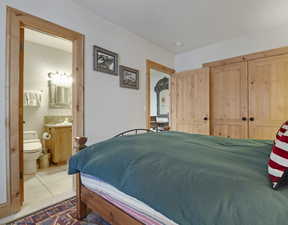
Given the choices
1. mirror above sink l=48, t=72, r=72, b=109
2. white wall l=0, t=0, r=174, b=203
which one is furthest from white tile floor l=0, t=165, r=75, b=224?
mirror above sink l=48, t=72, r=72, b=109

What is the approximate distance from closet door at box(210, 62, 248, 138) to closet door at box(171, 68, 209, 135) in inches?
7.2

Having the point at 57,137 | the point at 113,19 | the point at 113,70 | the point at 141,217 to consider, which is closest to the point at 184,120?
the point at 113,70

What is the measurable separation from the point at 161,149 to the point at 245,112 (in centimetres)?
268

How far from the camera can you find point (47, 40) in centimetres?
335

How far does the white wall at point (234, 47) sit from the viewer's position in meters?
2.80

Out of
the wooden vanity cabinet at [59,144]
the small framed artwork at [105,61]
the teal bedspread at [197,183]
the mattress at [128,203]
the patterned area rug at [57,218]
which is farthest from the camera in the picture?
the wooden vanity cabinet at [59,144]

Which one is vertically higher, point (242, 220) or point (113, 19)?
point (113, 19)

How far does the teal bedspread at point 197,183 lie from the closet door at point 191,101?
2445 millimetres

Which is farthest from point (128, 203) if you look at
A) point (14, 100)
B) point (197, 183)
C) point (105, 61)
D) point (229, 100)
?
point (229, 100)

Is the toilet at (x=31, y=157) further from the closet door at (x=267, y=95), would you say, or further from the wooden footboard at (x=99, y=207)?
the closet door at (x=267, y=95)

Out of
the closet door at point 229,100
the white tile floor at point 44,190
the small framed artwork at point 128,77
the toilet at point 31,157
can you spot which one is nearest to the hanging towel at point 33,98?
the toilet at point 31,157

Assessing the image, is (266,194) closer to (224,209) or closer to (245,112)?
(224,209)

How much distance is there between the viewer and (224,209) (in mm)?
599

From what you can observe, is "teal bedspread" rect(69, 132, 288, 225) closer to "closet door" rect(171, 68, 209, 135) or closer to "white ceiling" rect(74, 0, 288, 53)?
"white ceiling" rect(74, 0, 288, 53)
